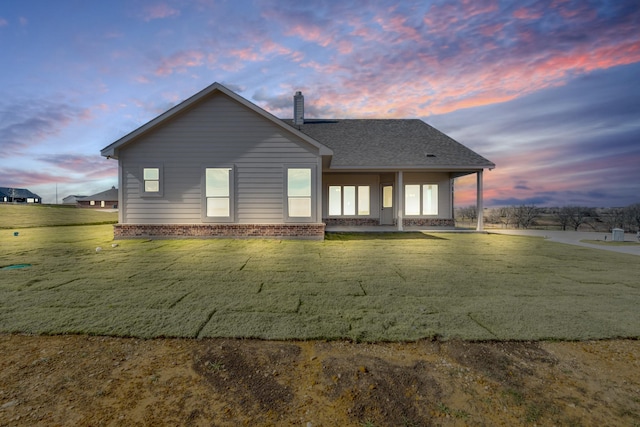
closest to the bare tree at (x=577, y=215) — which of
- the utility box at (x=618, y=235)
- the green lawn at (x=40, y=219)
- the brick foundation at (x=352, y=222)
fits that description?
the utility box at (x=618, y=235)

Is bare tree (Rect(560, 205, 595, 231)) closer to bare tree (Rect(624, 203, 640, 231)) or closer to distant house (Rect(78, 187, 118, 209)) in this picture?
bare tree (Rect(624, 203, 640, 231))

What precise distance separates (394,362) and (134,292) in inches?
178

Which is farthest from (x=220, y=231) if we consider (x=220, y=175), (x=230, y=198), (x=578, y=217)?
(x=578, y=217)

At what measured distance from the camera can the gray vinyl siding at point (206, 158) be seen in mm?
11789

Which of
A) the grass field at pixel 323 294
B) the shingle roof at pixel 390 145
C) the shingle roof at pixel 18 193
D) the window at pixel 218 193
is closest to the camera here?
the grass field at pixel 323 294

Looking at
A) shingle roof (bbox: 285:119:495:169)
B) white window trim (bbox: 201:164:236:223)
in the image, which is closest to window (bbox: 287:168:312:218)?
white window trim (bbox: 201:164:236:223)

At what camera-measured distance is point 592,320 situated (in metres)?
4.08

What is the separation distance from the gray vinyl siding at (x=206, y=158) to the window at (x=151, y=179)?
20cm

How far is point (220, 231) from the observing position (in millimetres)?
11852

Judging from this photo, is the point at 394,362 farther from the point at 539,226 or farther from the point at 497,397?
the point at 539,226

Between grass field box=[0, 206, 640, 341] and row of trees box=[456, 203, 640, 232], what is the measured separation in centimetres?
1558

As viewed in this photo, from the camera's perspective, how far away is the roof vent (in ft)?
60.0

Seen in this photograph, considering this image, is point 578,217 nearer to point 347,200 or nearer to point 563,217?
point 563,217

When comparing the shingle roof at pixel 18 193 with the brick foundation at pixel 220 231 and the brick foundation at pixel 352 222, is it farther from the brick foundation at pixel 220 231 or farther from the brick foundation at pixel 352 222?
the brick foundation at pixel 352 222
